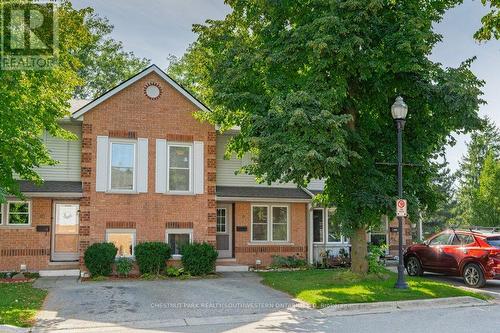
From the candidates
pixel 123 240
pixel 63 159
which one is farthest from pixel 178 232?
pixel 63 159

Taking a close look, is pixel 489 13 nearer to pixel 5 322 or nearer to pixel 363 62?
pixel 363 62

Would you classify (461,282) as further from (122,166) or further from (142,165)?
(122,166)

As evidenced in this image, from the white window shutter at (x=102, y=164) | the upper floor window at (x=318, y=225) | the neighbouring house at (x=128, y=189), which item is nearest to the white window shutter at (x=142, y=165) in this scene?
the neighbouring house at (x=128, y=189)

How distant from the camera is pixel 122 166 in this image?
18.2m

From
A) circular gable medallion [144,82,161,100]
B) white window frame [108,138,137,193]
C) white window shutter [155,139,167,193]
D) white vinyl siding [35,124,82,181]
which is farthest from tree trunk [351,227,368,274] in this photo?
white vinyl siding [35,124,82,181]

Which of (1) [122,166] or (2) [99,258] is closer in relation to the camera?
(2) [99,258]

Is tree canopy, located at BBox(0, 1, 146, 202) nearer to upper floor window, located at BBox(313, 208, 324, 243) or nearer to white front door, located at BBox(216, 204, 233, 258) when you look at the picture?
white front door, located at BBox(216, 204, 233, 258)

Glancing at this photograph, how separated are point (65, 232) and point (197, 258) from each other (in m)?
5.92

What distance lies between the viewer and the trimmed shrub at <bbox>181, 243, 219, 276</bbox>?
17.6 m

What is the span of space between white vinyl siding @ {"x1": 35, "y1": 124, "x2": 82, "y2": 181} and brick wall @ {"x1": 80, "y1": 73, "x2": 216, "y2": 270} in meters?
1.39

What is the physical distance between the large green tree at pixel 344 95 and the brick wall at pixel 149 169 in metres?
2.17

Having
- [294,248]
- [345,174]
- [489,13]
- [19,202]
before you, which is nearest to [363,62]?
[345,174]

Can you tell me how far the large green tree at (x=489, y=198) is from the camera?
30.5 metres

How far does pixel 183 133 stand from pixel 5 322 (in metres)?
10.4
